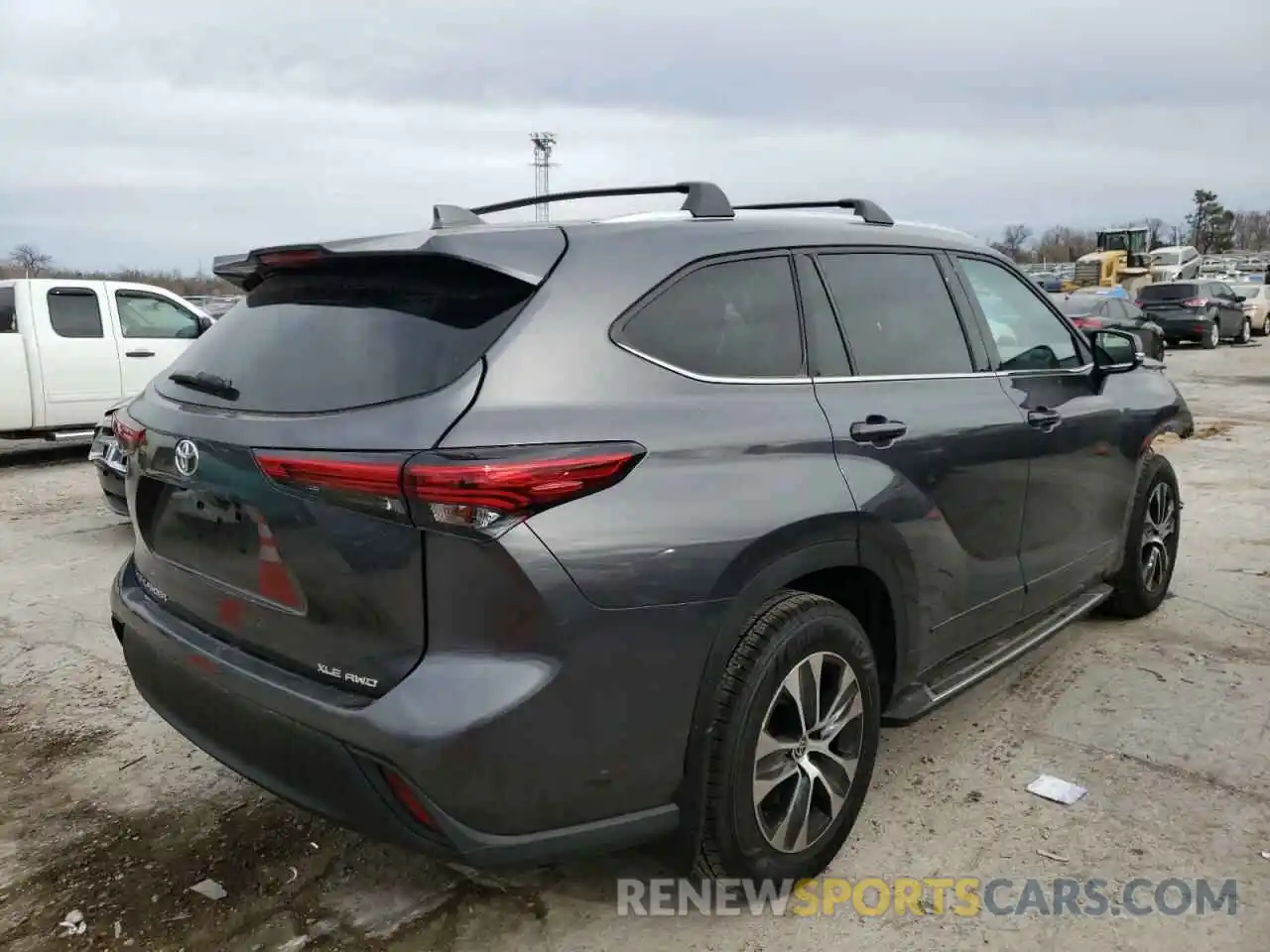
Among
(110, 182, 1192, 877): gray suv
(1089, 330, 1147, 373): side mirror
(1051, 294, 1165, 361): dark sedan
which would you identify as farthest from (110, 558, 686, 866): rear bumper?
(1051, 294, 1165, 361): dark sedan

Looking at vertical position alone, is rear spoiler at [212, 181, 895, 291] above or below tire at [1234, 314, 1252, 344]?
above

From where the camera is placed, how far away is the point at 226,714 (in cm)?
243

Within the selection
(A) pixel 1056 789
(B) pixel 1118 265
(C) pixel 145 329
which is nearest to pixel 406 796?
(A) pixel 1056 789

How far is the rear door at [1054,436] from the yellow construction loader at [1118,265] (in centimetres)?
3373

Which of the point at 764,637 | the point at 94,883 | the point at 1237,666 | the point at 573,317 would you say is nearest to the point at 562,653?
the point at 764,637

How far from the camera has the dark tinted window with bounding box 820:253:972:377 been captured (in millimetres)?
3061

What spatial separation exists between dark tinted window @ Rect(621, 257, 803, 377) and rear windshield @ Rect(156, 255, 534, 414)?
1.24 ft

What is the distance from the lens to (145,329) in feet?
36.5

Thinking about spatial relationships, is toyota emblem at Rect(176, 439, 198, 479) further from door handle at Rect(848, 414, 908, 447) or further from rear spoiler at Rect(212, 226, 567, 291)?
door handle at Rect(848, 414, 908, 447)

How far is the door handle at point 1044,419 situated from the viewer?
143 inches

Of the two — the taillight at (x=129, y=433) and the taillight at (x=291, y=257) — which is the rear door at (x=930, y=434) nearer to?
the taillight at (x=291, y=257)

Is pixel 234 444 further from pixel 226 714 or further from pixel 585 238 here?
pixel 585 238

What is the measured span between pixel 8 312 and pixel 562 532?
34.6ft

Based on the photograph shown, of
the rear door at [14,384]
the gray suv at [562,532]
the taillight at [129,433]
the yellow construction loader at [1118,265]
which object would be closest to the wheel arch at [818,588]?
the gray suv at [562,532]
